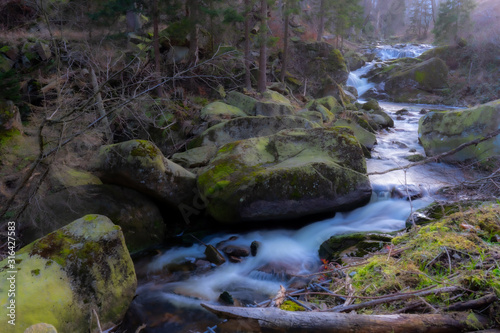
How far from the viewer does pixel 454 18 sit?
85.5 feet

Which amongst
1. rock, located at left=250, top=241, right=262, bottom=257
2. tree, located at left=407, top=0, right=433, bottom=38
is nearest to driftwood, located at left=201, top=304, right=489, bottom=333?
rock, located at left=250, top=241, right=262, bottom=257

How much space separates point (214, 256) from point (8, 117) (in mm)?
8461

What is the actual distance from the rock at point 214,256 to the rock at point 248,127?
4177 mm

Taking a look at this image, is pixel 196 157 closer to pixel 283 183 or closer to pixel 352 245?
pixel 283 183

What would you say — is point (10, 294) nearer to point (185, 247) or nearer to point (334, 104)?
point (185, 247)

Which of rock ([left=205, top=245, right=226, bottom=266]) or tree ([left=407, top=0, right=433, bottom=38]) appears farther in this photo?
tree ([left=407, top=0, right=433, bottom=38])

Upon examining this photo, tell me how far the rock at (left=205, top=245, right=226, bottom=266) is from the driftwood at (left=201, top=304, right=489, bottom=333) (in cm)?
385

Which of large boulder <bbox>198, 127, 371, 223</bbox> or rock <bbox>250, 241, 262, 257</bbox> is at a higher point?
large boulder <bbox>198, 127, 371, 223</bbox>

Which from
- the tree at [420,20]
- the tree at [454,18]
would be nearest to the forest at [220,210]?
the tree at [454,18]

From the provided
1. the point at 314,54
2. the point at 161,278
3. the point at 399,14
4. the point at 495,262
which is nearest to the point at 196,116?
the point at 161,278

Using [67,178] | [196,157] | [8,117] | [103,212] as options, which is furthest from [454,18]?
[8,117]

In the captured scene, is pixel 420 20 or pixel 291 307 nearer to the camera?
pixel 291 307

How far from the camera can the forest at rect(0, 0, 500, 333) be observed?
3.05 metres

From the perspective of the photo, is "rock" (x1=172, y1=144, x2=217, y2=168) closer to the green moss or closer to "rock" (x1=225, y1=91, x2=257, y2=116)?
"rock" (x1=225, y1=91, x2=257, y2=116)
